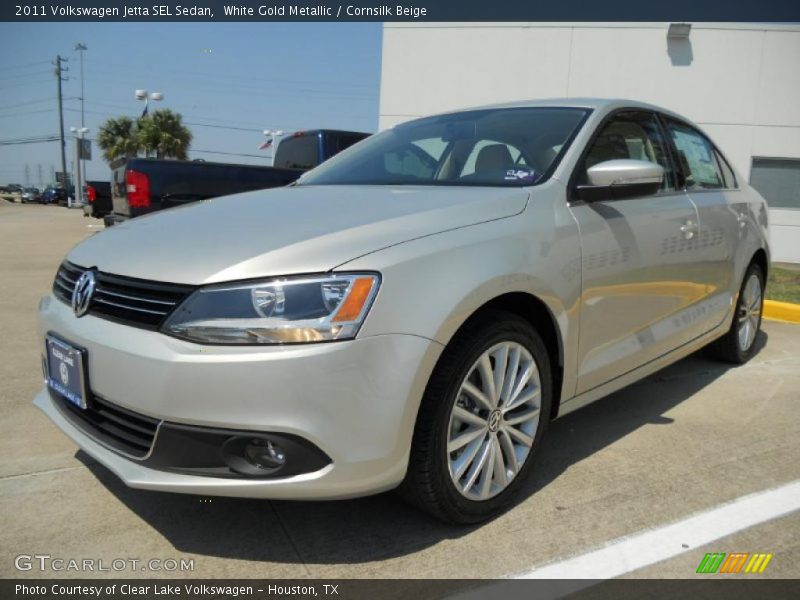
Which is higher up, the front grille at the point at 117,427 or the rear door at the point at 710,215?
the rear door at the point at 710,215

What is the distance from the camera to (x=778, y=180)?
1132 centimetres

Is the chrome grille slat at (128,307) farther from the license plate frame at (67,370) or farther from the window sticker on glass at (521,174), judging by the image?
the window sticker on glass at (521,174)

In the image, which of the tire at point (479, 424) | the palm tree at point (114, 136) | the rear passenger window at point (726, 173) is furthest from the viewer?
the palm tree at point (114, 136)

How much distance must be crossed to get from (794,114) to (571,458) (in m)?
10.7

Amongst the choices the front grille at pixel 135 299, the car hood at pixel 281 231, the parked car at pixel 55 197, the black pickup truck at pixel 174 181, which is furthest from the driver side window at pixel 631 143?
the parked car at pixel 55 197

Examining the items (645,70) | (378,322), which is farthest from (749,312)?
(645,70)

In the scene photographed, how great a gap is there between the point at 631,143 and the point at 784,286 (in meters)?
5.79

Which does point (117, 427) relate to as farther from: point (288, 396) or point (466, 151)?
point (466, 151)

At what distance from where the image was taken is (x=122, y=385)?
1.96 meters

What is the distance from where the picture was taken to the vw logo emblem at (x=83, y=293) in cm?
217

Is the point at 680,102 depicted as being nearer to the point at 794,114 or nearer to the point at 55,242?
the point at 794,114

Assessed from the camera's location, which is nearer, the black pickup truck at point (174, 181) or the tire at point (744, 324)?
the tire at point (744, 324)

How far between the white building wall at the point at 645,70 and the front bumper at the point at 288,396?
34.2 ft

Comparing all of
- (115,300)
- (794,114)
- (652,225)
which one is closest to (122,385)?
(115,300)
